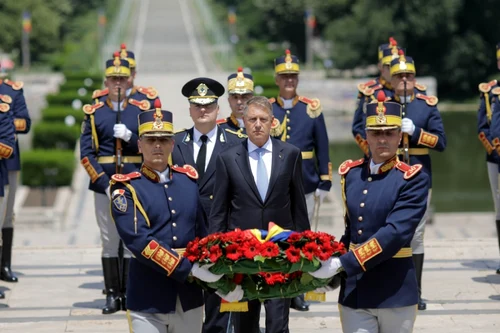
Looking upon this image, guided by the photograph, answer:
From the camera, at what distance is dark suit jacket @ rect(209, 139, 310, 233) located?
8492 mm

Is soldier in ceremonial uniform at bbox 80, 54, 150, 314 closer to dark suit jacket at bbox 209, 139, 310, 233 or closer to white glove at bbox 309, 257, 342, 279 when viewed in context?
dark suit jacket at bbox 209, 139, 310, 233

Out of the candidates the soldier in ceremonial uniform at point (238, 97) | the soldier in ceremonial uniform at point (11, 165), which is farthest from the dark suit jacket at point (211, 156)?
the soldier in ceremonial uniform at point (11, 165)

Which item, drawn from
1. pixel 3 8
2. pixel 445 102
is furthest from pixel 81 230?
pixel 3 8

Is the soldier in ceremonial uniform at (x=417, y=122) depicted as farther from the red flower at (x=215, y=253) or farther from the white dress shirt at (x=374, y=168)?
the red flower at (x=215, y=253)

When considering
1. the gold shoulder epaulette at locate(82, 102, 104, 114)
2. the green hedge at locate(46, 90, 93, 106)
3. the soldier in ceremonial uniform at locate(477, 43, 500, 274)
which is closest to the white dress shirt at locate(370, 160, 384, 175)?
the gold shoulder epaulette at locate(82, 102, 104, 114)

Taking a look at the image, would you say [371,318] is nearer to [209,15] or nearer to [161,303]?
[161,303]

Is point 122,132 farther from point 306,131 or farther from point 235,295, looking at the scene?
point 235,295

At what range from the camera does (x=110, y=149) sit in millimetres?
11461

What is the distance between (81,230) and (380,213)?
1281cm

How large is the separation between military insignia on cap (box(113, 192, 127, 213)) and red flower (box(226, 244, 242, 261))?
30.6 inches

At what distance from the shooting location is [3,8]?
2724 inches

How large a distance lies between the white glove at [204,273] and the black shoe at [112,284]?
3.89 metres

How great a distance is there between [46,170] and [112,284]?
1295 cm

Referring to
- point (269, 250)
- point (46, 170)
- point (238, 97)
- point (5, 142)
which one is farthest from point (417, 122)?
point (46, 170)
